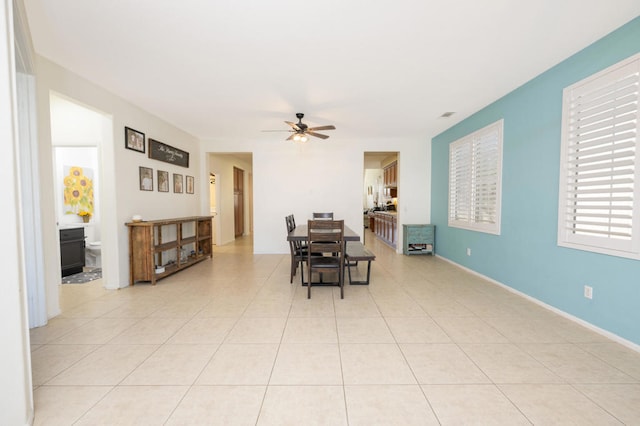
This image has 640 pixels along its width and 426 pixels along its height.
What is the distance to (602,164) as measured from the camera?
7.97 ft

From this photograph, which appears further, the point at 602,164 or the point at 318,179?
the point at 318,179

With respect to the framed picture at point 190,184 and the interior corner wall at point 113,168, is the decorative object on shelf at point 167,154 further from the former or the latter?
the framed picture at point 190,184

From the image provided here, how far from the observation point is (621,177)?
2.28 meters

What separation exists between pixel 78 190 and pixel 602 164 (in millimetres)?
7591

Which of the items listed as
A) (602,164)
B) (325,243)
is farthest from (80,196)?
(602,164)

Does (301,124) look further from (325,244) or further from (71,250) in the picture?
(71,250)

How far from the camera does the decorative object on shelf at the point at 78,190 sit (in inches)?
198

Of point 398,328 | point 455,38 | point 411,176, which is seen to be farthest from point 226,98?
point 411,176

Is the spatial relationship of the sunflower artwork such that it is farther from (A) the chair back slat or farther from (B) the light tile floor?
(A) the chair back slat

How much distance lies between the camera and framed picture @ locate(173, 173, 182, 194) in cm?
520

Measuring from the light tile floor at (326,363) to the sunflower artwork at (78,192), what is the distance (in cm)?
238

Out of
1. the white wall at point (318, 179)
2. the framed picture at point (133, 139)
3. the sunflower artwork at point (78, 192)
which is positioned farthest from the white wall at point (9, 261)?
the white wall at point (318, 179)

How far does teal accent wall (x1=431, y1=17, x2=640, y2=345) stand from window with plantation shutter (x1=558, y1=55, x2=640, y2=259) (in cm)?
10

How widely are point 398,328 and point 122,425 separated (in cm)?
214
